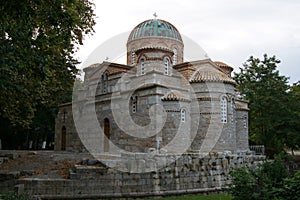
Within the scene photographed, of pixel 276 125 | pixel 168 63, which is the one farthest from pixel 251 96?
pixel 168 63

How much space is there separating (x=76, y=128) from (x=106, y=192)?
11.4 m

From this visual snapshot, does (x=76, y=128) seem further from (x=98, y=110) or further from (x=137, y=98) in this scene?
(x=137, y=98)

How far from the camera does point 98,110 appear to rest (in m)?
19.7

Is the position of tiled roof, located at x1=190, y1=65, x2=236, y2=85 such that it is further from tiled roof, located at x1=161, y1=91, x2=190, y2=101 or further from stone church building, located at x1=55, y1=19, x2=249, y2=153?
tiled roof, located at x1=161, y1=91, x2=190, y2=101

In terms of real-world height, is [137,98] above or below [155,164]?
above

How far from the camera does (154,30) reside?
2200 centimetres

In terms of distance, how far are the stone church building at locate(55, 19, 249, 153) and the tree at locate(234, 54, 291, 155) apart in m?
2.66

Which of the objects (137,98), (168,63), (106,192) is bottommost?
(106,192)

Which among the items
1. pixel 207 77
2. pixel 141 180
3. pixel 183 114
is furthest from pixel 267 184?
pixel 207 77

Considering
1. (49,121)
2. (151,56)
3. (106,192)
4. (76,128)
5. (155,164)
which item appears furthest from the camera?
(49,121)

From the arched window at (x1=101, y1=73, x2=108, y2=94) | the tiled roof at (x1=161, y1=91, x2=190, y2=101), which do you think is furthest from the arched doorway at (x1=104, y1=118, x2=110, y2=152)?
the tiled roof at (x1=161, y1=91, x2=190, y2=101)

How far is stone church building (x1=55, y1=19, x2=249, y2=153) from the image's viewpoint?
648 inches

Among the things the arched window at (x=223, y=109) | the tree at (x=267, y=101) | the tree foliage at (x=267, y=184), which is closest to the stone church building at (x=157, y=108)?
the arched window at (x=223, y=109)

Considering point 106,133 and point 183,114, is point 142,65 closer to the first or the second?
point 183,114
